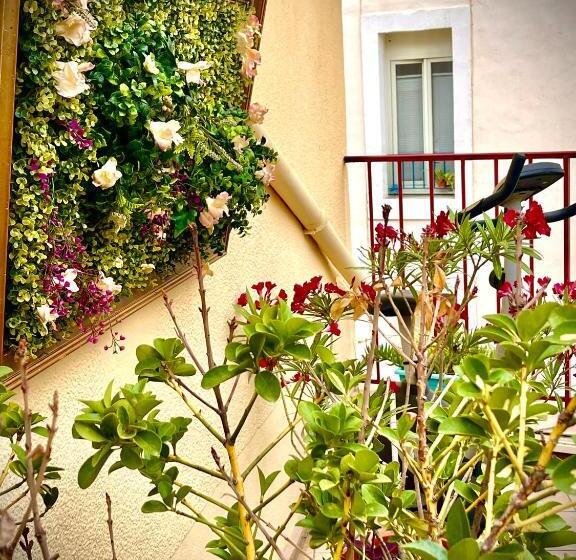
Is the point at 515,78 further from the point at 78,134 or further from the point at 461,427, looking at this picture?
the point at 461,427

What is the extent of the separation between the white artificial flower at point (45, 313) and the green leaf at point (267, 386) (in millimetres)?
368

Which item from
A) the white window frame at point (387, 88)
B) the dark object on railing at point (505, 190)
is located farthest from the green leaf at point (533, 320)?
the white window frame at point (387, 88)

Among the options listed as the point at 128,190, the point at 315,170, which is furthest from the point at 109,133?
the point at 315,170

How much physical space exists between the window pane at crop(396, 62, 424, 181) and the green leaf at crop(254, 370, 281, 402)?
6.67 m

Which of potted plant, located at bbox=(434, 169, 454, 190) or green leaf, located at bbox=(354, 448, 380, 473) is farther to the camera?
potted plant, located at bbox=(434, 169, 454, 190)

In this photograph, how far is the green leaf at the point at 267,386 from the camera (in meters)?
0.98

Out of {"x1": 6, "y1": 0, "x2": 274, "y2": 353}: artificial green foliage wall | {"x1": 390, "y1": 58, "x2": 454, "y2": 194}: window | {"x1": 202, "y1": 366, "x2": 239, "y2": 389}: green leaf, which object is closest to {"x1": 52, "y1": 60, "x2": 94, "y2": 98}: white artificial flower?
{"x1": 6, "y1": 0, "x2": 274, "y2": 353}: artificial green foliage wall

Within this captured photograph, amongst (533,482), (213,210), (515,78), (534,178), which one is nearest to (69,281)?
(213,210)

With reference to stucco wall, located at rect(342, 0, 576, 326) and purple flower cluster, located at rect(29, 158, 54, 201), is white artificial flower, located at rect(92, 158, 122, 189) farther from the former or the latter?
stucco wall, located at rect(342, 0, 576, 326)

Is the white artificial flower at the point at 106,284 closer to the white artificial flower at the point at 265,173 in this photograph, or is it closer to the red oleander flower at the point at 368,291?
the red oleander flower at the point at 368,291

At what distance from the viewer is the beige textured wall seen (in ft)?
4.79

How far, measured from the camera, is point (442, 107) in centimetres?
741

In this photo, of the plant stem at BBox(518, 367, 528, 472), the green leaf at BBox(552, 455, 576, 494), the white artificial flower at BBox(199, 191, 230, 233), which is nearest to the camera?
the green leaf at BBox(552, 455, 576, 494)

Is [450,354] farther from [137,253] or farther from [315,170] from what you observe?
[315,170]
